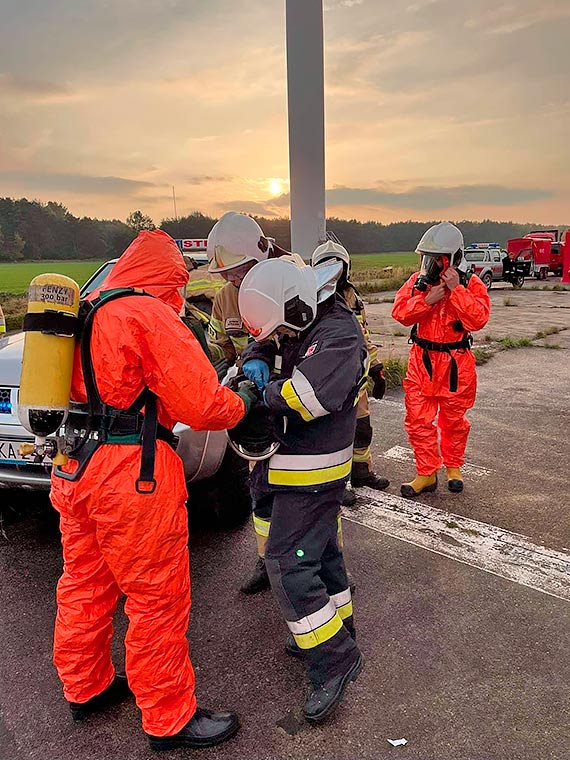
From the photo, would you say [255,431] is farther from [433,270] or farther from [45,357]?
[433,270]

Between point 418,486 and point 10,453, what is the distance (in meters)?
2.96

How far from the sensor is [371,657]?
9.05ft

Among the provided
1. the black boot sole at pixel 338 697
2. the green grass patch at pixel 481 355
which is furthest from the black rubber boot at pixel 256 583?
the green grass patch at pixel 481 355

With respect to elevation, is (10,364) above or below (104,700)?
above

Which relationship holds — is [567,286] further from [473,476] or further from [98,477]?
[98,477]

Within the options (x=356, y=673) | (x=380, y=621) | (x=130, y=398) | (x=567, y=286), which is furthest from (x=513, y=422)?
(x=567, y=286)

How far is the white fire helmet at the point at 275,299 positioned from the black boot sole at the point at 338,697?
153 centimetres

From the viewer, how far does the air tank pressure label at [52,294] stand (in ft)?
6.78

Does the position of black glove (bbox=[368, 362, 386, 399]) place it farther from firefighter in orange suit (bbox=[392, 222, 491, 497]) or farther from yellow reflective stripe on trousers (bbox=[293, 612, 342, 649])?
yellow reflective stripe on trousers (bbox=[293, 612, 342, 649])

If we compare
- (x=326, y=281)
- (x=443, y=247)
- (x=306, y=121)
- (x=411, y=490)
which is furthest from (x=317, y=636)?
(x=306, y=121)

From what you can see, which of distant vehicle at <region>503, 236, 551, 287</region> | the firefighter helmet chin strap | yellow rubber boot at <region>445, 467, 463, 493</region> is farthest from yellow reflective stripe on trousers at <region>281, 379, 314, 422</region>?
distant vehicle at <region>503, 236, 551, 287</region>

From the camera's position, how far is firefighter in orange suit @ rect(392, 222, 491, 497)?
4281mm

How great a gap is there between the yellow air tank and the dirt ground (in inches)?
306

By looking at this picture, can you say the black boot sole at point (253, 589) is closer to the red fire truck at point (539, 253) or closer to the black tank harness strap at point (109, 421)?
the black tank harness strap at point (109, 421)
